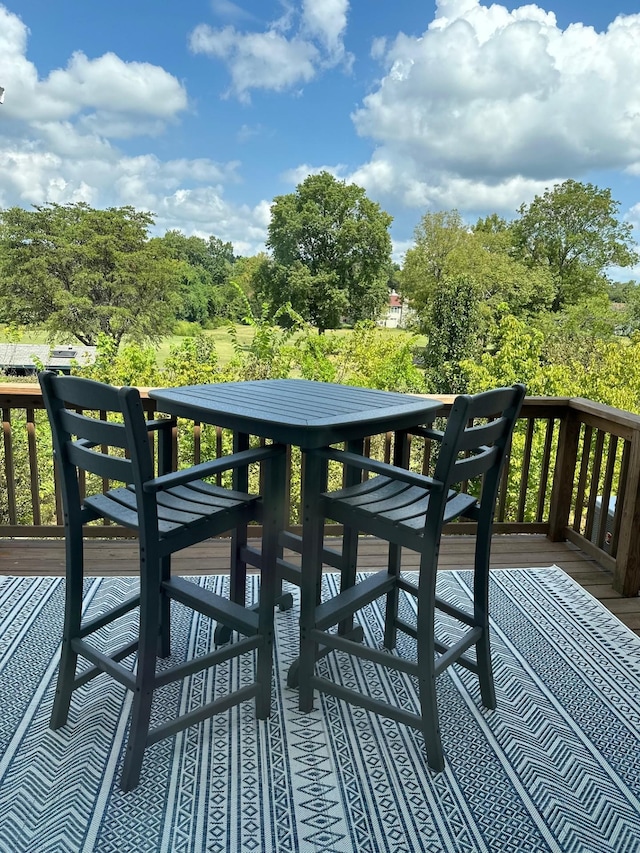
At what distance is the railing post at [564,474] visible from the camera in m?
3.51

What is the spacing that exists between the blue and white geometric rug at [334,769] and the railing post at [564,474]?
1.28 meters

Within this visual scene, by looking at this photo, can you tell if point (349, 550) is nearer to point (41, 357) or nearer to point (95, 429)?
point (95, 429)

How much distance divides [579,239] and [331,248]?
1000 centimetres

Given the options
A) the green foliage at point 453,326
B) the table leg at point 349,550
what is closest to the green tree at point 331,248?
the green foliage at point 453,326

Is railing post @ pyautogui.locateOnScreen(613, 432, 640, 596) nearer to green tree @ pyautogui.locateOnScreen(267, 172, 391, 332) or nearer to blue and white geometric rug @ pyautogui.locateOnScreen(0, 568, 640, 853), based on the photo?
blue and white geometric rug @ pyautogui.locateOnScreen(0, 568, 640, 853)

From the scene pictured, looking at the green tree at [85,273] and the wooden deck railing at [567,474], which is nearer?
the wooden deck railing at [567,474]

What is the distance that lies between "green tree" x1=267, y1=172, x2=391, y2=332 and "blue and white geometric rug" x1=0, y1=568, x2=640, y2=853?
71.0ft

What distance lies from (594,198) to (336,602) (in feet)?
84.3

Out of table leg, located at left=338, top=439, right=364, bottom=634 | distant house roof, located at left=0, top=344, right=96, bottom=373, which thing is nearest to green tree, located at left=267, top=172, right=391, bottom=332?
distant house roof, located at left=0, top=344, right=96, bottom=373

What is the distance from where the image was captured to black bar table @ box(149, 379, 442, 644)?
5.69 feet

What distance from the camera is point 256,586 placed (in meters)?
2.98

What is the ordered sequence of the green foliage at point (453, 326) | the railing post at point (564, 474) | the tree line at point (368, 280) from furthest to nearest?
the green foliage at point (453, 326)
the tree line at point (368, 280)
the railing post at point (564, 474)

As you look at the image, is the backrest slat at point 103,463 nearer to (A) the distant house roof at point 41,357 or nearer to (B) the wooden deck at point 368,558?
(B) the wooden deck at point 368,558

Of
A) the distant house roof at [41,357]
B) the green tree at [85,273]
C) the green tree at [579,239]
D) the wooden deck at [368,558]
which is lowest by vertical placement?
the wooden deck at [368,558]
